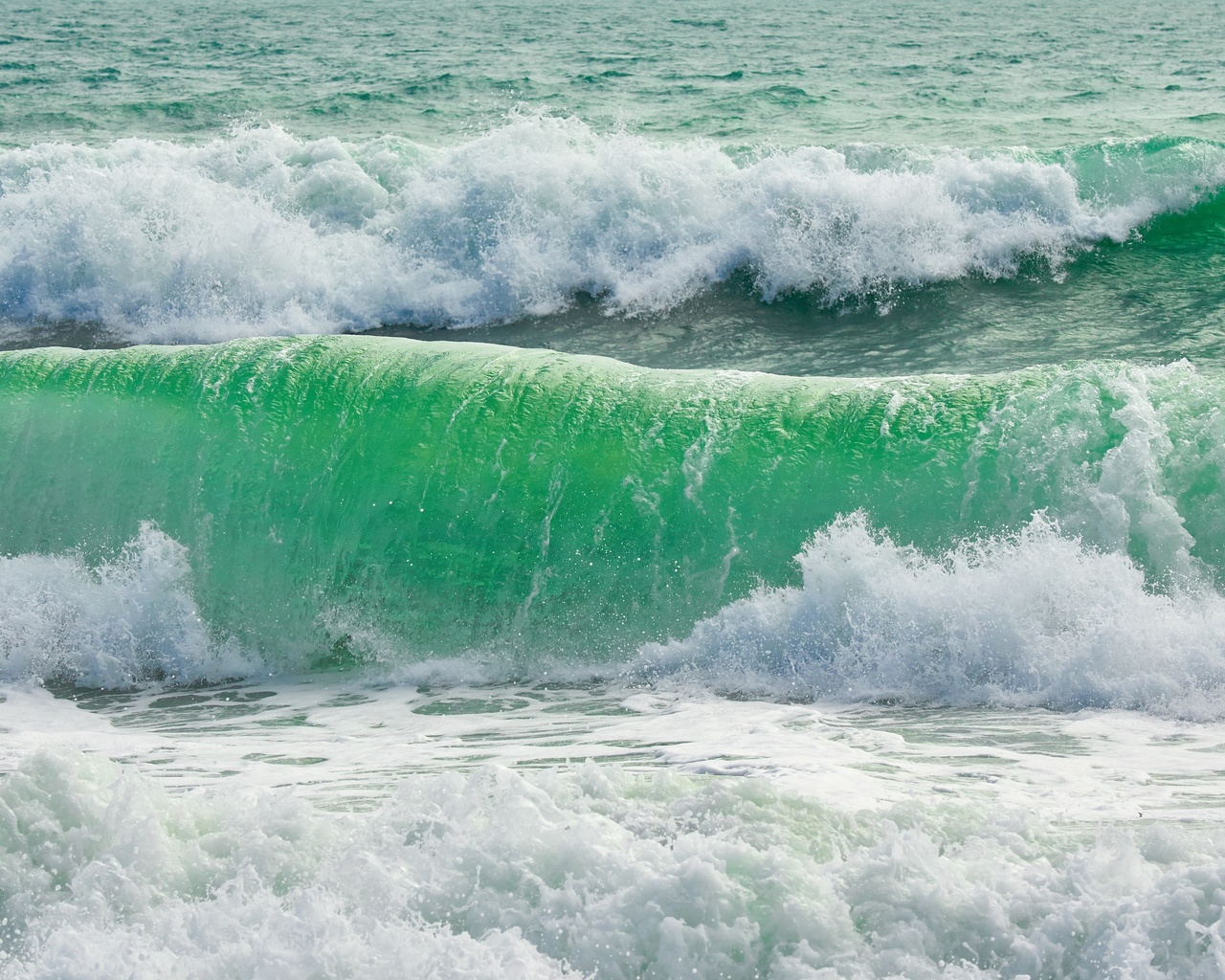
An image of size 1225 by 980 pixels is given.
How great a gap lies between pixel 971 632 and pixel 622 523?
1.66 metres

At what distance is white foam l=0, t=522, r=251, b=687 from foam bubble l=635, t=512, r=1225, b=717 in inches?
85.7

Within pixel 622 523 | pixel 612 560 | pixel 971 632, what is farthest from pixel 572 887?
pixel 622 523

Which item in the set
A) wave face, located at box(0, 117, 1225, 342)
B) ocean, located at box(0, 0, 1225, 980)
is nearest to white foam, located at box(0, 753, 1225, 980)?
ocean, located at box(0, 0, 1225, 980)

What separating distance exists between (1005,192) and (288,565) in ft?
26.9

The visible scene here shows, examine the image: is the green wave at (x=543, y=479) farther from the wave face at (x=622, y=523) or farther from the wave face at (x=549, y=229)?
the wave face at (x=549, y=229)

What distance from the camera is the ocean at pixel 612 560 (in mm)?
2883

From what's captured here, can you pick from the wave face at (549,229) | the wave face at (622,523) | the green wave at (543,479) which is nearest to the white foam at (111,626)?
A: the wave face at (622,523)

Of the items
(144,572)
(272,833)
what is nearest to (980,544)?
(272,833)

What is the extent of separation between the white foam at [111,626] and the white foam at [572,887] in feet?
8.80

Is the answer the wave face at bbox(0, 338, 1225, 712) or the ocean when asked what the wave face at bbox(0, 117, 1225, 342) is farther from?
the wave face at bbox(0, 338, 1225, 712)

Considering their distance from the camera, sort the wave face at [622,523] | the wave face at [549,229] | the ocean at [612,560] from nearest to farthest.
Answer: the ocean at [612,560] < the wave face at [622,523] < the wave face at [549,229]

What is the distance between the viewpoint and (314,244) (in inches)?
476

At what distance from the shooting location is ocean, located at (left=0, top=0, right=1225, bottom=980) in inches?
113

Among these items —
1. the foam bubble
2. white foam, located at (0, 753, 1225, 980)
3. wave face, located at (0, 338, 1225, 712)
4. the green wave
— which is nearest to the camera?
white foam, located at (0, 753, 1225, 980)
